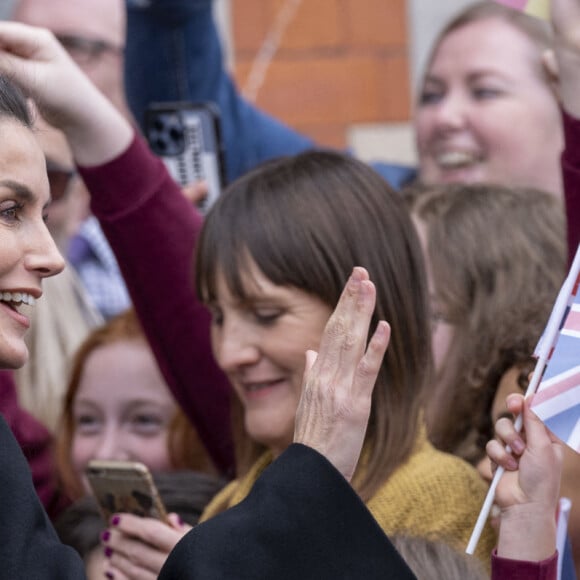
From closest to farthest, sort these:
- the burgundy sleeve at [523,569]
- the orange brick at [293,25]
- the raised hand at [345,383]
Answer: the raised hand at [345,383] → the burgundy sleeve at [523,569] → the orange brick at [293,25]

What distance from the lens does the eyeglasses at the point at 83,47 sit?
3475 mm

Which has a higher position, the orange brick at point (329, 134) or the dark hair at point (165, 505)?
the orange brick at point (329, 134)

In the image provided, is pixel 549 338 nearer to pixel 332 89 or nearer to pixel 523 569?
pixel 523 569

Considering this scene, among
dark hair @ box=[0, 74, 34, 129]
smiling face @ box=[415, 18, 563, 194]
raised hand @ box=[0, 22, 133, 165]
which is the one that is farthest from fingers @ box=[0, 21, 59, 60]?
smiling face @ box=[415, 18, 563, 194]

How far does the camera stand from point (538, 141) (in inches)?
132

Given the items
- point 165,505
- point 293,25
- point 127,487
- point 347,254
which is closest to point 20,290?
point 127,487

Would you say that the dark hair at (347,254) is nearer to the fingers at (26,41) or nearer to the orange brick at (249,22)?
the fingers at (26,41)

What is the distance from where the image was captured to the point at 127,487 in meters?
2.22

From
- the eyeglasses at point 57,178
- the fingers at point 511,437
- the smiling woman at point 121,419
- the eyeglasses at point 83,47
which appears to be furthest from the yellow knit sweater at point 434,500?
the eyeglasses at point 83,47

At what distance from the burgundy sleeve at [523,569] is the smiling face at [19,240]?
62 centimetres

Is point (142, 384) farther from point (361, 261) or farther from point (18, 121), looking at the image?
point (18, 121)

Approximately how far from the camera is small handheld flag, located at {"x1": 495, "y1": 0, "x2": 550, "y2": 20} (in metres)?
2.14

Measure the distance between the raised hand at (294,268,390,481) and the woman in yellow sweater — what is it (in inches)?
22.1

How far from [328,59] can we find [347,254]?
256 centimetres
